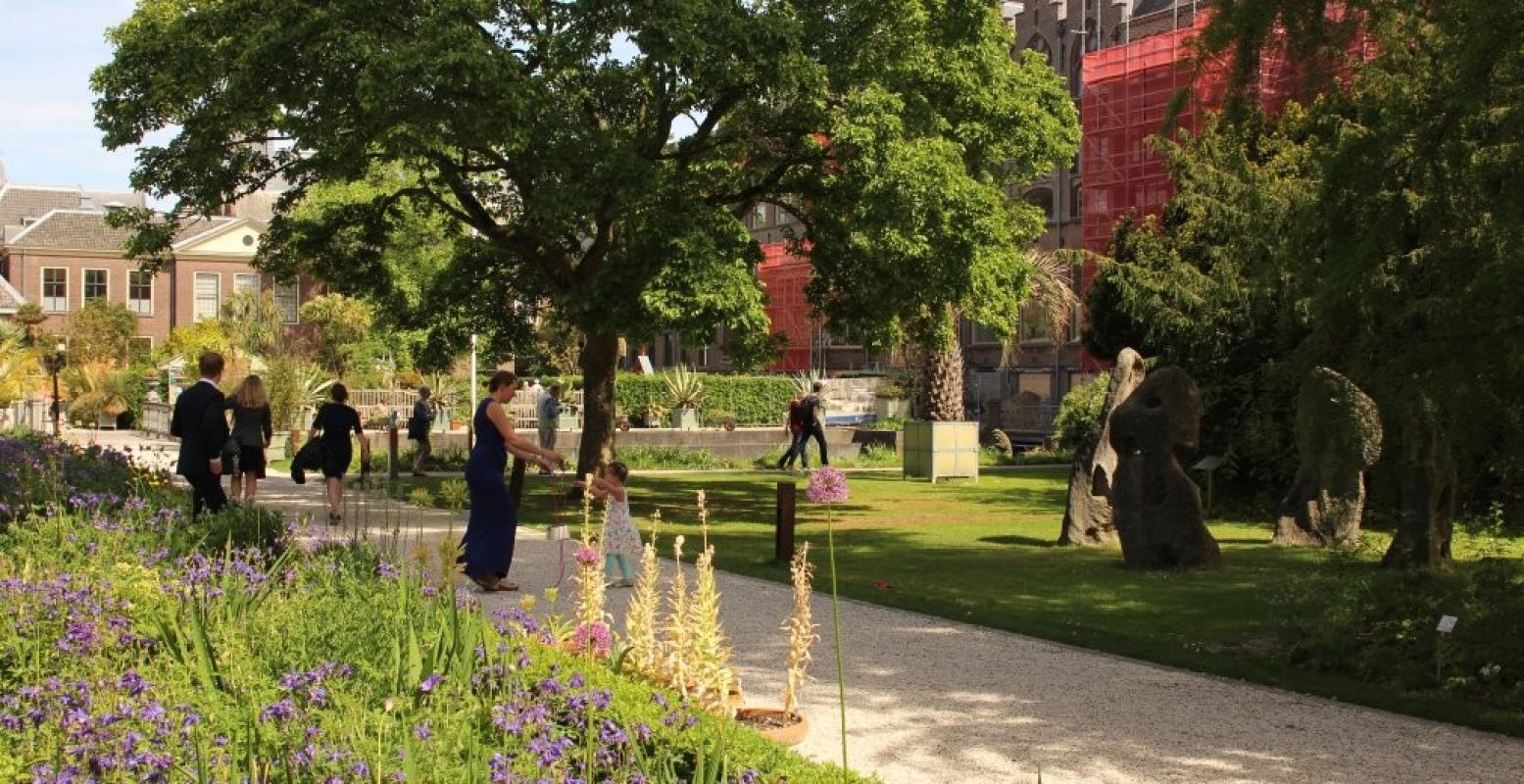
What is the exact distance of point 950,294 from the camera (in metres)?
18.8

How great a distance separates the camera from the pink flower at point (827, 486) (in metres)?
6.31

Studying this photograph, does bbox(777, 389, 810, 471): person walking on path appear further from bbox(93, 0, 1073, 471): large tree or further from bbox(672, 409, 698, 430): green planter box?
bbox(93, 0, 1073, 471): large tree

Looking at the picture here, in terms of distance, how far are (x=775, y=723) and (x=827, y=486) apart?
3.25 feet

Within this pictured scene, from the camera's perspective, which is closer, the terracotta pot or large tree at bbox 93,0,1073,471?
the terracotta pot

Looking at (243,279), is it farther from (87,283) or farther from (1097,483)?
(1097,483)

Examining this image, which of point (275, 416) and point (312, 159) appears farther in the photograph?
point (275, 416)

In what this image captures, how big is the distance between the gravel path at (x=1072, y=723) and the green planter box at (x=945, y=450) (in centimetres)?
1697

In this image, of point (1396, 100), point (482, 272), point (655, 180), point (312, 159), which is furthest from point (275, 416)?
point (1396, 100)

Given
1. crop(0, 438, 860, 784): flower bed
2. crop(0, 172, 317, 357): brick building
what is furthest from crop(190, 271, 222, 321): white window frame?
crop(0, 438, 860, 784): flower bed

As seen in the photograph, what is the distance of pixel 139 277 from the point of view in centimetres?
6681

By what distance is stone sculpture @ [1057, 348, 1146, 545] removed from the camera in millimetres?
16250

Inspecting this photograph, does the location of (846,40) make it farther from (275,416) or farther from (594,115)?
(275,416)

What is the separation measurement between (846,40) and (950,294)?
348 cm

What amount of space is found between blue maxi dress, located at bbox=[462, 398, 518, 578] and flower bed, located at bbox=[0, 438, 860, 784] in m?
3.57
